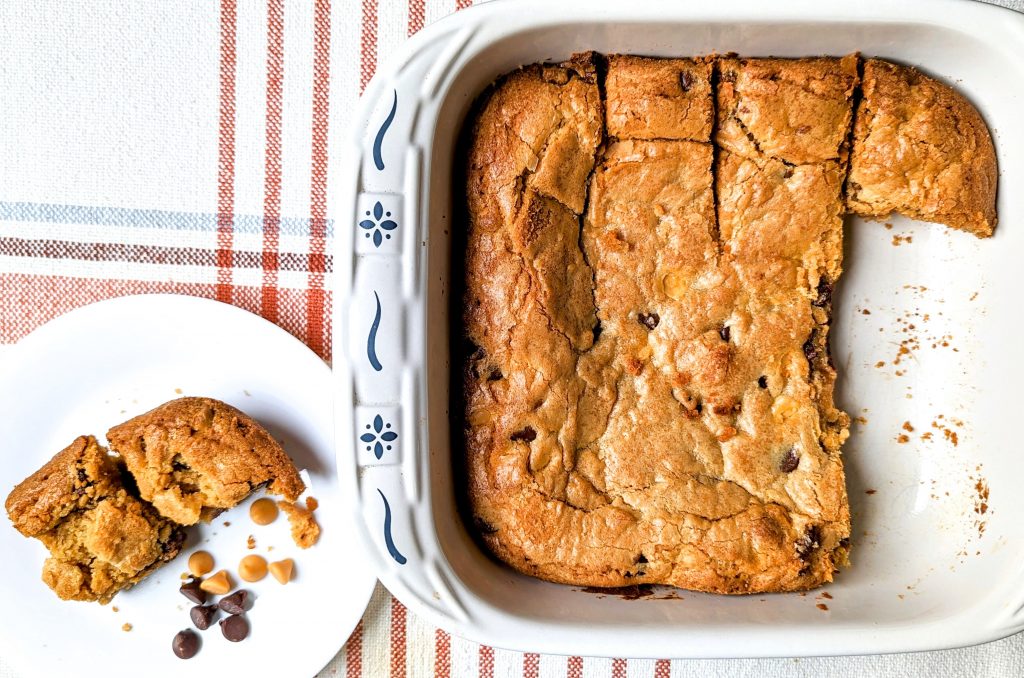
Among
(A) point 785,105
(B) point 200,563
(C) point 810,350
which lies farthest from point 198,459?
(A) point 785,105

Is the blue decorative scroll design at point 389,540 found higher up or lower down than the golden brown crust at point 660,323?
lower down

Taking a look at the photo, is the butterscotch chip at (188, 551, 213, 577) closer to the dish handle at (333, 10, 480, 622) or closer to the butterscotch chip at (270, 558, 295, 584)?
the butterscotch chip at (270, 558, 295, 584)

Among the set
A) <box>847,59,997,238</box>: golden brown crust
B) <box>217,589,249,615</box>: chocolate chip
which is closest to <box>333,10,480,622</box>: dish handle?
<box>217,589,249,615</box>: chocolate chip

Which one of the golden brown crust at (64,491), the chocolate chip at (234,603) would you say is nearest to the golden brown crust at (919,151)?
the chocolate chip at (234,603)

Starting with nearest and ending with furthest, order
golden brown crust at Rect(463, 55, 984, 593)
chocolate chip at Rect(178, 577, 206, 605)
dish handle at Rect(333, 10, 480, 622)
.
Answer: dish handle at Rect(333, 10, 480, 622), golden brown crust at Rect(463, 55, 984, 593), chocolate chip at Rect(178, 577, 206, 605)

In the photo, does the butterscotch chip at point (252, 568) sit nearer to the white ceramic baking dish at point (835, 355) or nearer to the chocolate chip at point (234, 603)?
the chocolate chip at point (234, 603)

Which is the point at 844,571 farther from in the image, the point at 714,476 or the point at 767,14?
the point at 767,14
